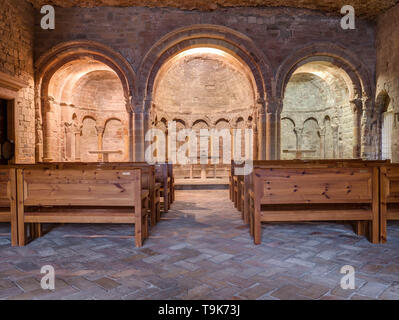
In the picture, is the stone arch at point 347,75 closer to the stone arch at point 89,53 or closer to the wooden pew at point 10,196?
the stone arch at point 89,53

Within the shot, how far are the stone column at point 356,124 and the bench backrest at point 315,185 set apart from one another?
304 inches

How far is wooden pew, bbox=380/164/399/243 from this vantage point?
3756mm

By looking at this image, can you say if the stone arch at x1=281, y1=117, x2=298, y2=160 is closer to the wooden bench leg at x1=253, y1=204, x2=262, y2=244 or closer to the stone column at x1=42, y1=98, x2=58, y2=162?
the stone column at x1=42, y1=98, x2=58, y2=162

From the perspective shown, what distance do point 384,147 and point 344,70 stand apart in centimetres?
317

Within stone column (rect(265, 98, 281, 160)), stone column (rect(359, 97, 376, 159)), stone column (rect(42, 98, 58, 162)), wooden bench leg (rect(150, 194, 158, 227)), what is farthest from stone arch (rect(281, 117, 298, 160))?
wooden bench leg (rect(150, 194, 158, 227))

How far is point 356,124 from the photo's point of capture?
34.9 feet

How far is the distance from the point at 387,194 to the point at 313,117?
40.7 ft

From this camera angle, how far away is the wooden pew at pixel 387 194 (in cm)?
376

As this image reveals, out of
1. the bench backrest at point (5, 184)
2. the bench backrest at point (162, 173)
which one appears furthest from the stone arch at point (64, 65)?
the bench backrest at point (5, 184)

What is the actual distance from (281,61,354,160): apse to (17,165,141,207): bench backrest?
11614 millimetres

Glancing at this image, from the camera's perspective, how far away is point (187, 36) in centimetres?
971

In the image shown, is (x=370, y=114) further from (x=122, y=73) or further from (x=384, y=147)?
(x=122, y=73)

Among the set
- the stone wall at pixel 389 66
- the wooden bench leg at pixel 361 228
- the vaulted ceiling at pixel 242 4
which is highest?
the vaulted ceiling at pixel 242 4

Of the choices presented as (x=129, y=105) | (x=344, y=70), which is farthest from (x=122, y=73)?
(x=344, y=70)
